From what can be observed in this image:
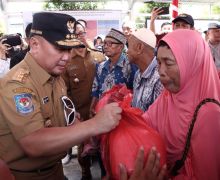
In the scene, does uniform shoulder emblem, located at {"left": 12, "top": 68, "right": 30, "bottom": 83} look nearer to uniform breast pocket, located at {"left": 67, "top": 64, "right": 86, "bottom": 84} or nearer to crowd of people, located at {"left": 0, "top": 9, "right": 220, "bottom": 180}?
crowd of people, located at {"left": 0, "top": 9, "right": 220, "bottom": 180}

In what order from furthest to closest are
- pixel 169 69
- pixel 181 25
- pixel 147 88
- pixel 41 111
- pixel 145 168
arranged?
pixel 181 25 → pixel 147 88 → pixel 41 111 → pixel 169 69 → pixel 145 168

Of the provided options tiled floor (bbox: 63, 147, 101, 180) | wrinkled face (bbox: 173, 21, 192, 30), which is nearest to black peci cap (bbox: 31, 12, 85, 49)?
tiled floor (bbox: 63, 147, 101, 180)

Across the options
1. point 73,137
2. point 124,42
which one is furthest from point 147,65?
point 73,137

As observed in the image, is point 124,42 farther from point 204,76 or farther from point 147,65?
point 204,76

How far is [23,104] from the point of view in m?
1.68

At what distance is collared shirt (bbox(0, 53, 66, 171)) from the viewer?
1.67 meters

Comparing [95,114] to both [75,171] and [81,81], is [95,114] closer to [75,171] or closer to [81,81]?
[81,81]

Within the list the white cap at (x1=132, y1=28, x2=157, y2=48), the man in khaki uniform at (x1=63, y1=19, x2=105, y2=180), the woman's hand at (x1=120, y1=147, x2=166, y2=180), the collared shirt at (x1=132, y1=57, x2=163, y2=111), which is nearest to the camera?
the woman's hand at (x1=120, y1=147, x2=166, y2=180)

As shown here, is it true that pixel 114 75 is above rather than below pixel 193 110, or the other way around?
below

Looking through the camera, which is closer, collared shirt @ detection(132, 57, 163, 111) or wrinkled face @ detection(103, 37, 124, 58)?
→ collared shirt @ detection(132, 57, 163, 111)

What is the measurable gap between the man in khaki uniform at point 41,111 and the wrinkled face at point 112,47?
2033 millimetres

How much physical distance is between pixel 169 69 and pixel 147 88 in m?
1.05

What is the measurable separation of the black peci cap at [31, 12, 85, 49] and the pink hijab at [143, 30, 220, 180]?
58cm

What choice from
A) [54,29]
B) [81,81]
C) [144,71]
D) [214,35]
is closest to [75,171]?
[81,81]
